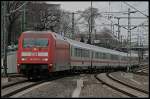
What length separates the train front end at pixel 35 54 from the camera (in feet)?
83.0

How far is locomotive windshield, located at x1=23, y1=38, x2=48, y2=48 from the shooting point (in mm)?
25734

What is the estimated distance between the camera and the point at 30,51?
25.6 meters

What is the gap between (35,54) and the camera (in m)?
25.4

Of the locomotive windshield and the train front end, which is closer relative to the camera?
the train front end

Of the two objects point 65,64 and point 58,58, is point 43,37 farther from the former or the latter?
point 65,64

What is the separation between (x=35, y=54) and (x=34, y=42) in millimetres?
857

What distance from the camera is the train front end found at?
25297 millimetres

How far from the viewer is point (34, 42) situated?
25.8 m

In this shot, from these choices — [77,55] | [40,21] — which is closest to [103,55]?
[40,21]

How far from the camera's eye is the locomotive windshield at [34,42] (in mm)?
25734

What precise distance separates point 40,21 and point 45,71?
3246 cm

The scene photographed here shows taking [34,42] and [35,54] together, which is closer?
[35,54]

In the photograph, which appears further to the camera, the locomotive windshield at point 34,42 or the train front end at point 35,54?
the locomotive windshield at point 34,42

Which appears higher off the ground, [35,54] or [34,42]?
[34,42]
